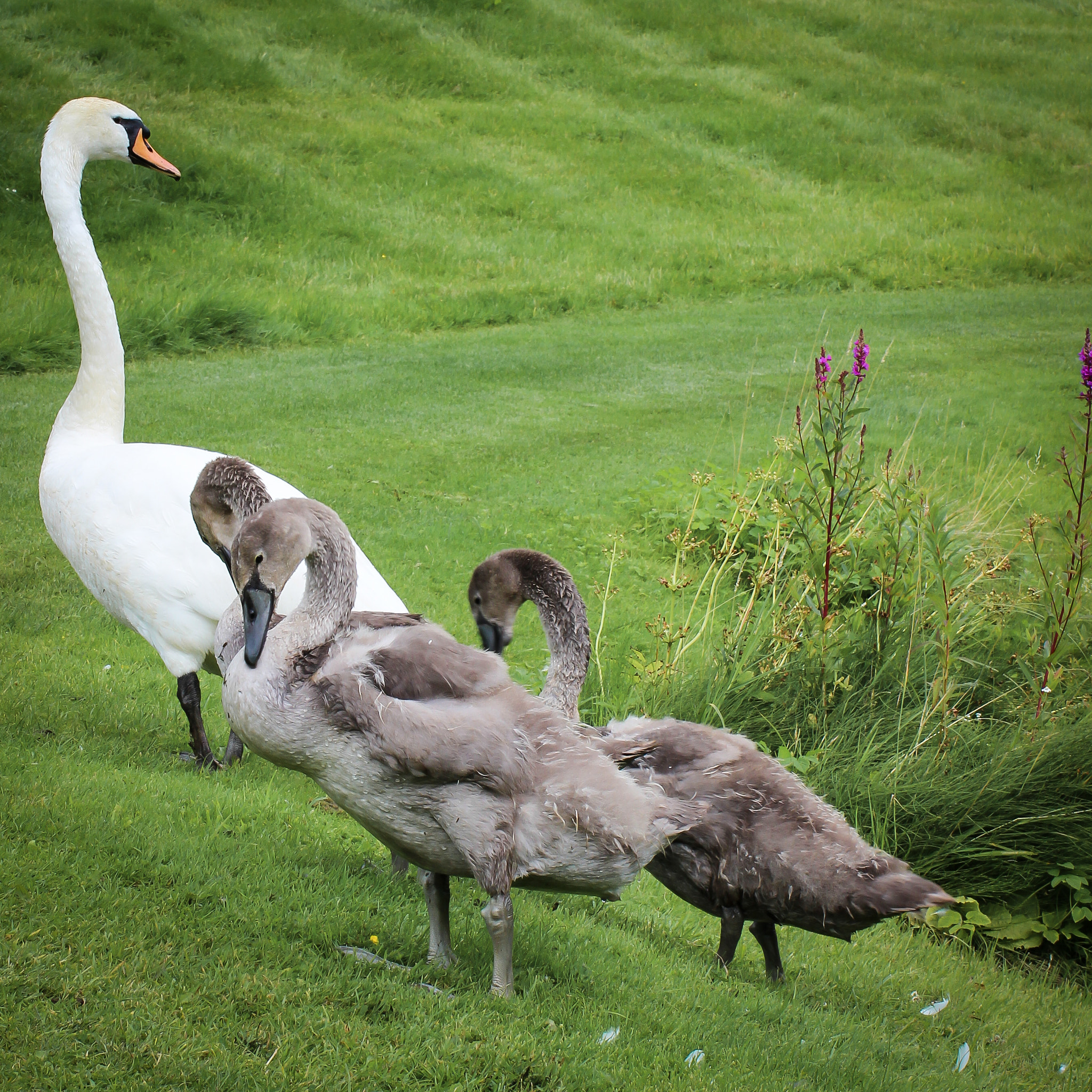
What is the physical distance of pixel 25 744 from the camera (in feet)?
15.7

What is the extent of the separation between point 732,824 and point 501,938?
39.3 inches

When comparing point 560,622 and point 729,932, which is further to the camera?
point 560,622

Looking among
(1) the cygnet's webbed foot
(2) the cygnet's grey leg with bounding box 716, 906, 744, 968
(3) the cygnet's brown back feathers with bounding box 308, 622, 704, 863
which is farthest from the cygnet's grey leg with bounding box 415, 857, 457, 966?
(1) the cygnet's webbed foot

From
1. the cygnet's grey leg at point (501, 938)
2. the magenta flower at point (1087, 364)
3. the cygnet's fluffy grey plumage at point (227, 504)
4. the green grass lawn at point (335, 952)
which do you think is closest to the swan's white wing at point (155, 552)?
the green grass lawn at point (335, 952)

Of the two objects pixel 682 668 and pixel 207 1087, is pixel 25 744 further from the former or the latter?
pixel 682 668

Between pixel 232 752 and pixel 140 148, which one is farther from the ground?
pixel 140 148

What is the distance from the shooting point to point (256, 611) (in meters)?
3.25

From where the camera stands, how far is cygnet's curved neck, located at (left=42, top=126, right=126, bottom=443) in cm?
596

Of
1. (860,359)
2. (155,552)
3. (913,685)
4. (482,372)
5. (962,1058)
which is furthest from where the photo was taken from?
(482,372)

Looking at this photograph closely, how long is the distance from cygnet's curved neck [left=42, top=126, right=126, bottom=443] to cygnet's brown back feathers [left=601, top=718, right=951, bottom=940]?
12.0 feet

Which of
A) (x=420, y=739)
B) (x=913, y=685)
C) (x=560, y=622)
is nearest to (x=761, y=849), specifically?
(x=560, y=622)

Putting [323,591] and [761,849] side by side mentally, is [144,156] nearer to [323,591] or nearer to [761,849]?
[323,591]

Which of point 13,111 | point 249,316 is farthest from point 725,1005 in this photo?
point 13,111

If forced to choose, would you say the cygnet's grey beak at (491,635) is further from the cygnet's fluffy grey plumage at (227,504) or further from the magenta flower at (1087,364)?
the magenta flower at (1087,364)
